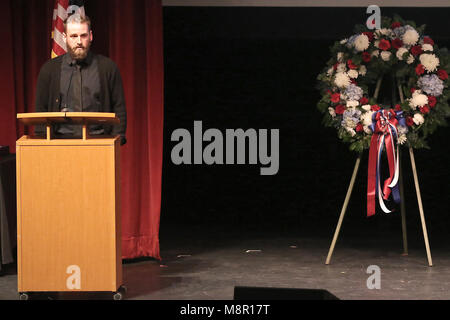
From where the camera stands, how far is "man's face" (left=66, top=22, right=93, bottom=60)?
392 centimetres

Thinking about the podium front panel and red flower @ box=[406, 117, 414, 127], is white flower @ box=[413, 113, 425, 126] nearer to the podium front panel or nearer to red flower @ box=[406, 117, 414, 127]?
red flower @ box=[406, 117, 414, 127]

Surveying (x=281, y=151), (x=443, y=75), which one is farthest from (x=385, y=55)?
(x=281, y=151)

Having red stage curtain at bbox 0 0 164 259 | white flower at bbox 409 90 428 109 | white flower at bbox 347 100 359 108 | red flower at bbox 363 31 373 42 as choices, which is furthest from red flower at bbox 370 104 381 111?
red stage curtain at bbox 0 0 164 259

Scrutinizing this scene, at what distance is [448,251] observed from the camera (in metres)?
5.26

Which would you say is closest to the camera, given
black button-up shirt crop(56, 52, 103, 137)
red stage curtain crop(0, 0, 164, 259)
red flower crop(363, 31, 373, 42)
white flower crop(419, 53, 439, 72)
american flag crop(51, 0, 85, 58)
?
black button-up shirt crop(56, 52, 103, 137)

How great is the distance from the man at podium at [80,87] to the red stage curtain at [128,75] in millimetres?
848

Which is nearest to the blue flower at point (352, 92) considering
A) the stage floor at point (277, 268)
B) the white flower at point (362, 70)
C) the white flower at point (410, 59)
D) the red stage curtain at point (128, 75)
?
the white flower at point (362, 70)

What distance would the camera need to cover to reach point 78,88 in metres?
4.03

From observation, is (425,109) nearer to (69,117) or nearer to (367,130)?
(367,130)

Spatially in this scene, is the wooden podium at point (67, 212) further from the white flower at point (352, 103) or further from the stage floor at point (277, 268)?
the white flower at point (352, 103)

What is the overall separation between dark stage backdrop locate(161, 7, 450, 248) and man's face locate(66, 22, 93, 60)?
2.04 meters
